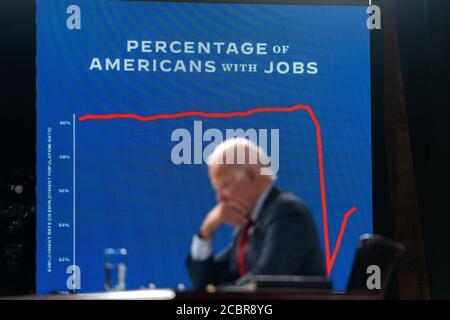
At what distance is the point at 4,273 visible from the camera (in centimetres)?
531

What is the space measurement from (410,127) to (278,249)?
1.98 metres

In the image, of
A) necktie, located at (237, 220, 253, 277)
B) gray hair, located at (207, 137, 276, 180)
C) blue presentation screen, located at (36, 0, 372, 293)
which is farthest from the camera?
blue presentation screen, located at (36, 0, 372, 293)

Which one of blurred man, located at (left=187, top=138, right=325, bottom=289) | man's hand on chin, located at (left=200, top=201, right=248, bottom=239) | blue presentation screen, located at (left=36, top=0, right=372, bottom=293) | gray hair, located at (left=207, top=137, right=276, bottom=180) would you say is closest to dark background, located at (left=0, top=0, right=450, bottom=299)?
blue presentation screen, located at (left=36, top=0, right=372, bottom=293)

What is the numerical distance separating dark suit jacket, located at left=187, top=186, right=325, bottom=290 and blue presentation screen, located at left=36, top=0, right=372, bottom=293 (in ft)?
4.35

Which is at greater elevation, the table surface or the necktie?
the necktie

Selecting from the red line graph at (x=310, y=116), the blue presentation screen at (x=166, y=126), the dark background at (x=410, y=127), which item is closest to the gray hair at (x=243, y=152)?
the blue presentation screen at (x=166, y=126)

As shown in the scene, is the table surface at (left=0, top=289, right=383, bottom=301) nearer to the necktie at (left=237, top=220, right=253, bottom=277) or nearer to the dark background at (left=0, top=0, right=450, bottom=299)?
the necktie at (left=237, top=220, right=253, bottom=277)

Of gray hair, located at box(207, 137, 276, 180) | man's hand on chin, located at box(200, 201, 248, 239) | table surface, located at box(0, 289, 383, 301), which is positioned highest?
gray hair, located at box(207, 137, 276, 180)

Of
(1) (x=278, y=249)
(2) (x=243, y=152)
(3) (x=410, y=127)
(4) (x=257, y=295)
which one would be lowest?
(4) (x=257, y=295)

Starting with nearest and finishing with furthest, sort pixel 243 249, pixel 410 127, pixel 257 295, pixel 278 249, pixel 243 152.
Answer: pixel 257 295
pixel 278 249
pixel 243 249
pixel 243 152
pixel 410 127

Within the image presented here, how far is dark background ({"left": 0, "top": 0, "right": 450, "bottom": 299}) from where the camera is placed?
531 cm

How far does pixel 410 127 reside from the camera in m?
5.56

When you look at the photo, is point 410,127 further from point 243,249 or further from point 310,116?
point 243,249

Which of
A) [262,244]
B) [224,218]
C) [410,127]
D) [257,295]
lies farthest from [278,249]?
[410,127]
